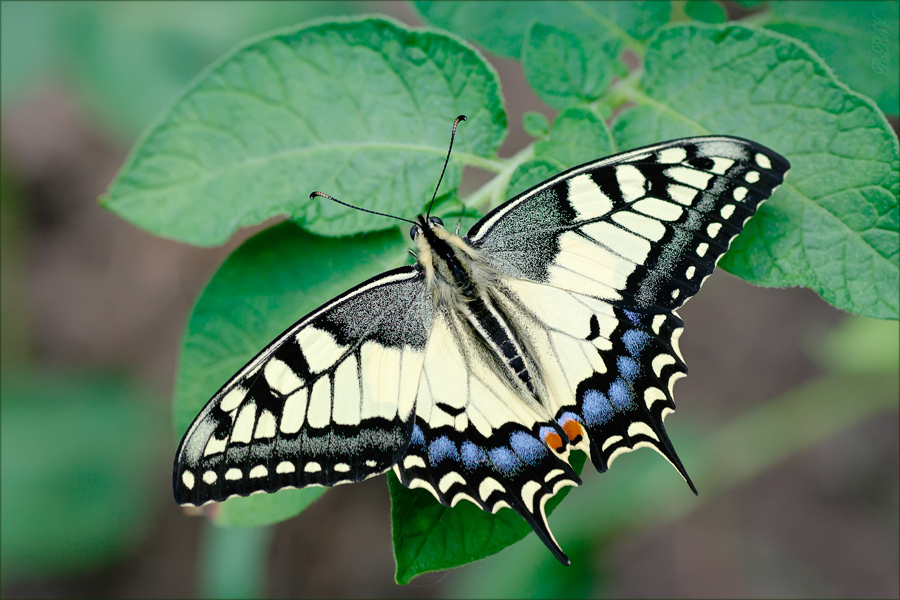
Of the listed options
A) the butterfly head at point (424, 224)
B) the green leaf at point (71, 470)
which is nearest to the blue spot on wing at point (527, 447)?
the butterfly head at point (424, 224)

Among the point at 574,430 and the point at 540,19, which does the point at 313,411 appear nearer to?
the point at 574,430

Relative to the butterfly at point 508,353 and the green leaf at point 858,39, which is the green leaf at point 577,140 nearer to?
the butterfly at point 508,353

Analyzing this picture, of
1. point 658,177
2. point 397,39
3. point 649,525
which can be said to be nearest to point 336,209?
point 397,39

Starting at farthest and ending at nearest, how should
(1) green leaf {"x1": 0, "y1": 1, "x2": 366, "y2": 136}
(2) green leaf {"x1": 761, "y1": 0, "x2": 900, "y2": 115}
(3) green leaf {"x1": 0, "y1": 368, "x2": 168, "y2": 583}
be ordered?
(3) green leaf {"x1": 0, "y1": 368, "x2": 168, "y2": 583}, (1) green leaf {"x1": 0, "y1": 1, "x2": 366, "y2": 136}, (2) green leaf {"x1": 761, "y1": 0, "x2": 900, "y2": 115}

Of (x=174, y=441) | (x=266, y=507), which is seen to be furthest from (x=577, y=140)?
(x=174, y=441)

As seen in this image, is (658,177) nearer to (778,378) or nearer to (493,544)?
(493,544)

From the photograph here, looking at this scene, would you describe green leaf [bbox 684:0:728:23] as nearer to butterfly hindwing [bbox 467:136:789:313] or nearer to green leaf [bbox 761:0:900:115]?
green leaf [bbox 761:0:900:115]

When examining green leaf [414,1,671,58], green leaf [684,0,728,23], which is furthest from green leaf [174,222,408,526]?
green leaf [684,0,728,23]
